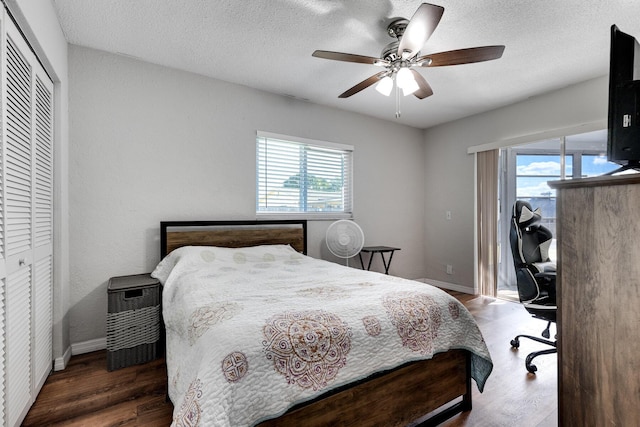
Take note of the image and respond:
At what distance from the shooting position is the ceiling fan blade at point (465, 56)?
69.5 inches

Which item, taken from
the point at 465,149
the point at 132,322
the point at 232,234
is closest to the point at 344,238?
the point at 232,234

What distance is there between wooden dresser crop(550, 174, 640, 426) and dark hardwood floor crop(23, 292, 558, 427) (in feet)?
2.96

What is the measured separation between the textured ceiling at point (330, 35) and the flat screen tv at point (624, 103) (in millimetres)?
1097

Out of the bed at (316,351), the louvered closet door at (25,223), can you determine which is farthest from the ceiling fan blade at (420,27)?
the louvered closet door at (25,223)

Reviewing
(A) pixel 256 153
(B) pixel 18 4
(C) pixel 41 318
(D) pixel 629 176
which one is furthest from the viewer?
(A) pixel 256 153

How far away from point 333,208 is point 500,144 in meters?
2.16

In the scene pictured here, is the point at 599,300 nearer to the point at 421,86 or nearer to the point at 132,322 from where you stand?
the point at 421,86

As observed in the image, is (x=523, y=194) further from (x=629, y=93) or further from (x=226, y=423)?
(x=226, y=423)

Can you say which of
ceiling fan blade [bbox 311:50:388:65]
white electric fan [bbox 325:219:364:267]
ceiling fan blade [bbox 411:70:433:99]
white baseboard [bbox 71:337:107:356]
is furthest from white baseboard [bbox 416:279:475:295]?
white baseboard [bbox 71:337:107:356]

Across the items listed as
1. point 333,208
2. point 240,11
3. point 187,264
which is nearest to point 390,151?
point 333,208

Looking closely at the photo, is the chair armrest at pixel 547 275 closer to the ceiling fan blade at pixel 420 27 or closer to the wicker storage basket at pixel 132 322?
the ceiling fan blade at pixel 420 27

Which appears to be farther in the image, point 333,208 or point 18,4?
point 333,208

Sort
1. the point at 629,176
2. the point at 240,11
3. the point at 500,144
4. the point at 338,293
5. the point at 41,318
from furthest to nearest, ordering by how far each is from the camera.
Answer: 1. the point at 500,144
2. the point at 240,11
3. the point at 41,318
4. the point at 338,293
5. the point at 629,176

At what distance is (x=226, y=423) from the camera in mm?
959
